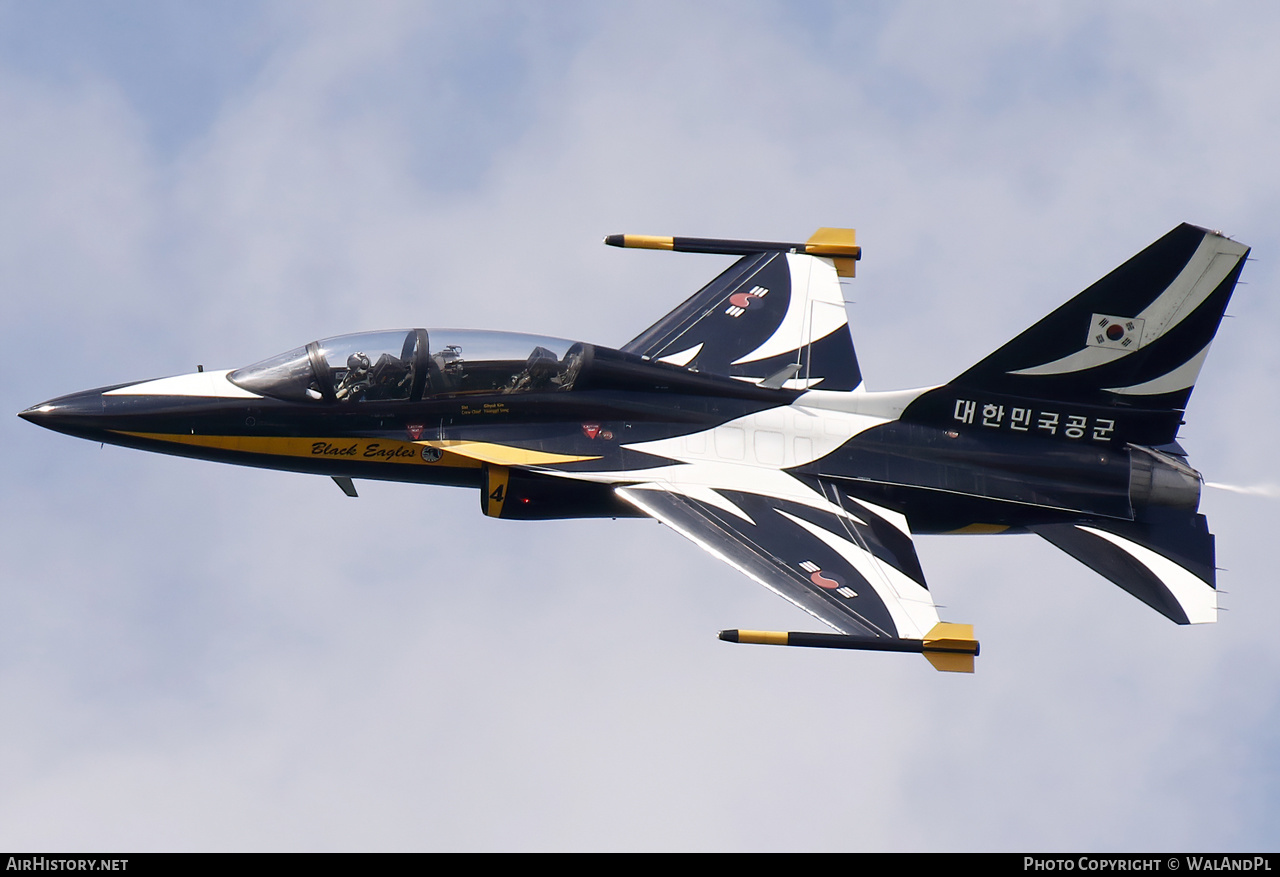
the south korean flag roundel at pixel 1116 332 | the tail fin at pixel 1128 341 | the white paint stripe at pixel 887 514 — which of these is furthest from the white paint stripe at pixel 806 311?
the south korean flag roundel at pixel 1116 332

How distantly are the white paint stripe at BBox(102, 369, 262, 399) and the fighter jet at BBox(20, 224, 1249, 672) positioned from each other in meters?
0.04

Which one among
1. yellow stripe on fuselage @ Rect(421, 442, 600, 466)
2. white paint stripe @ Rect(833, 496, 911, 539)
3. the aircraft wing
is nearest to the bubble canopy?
yellow stripe on fuselage @ Rect(421, 442, 600, 466)

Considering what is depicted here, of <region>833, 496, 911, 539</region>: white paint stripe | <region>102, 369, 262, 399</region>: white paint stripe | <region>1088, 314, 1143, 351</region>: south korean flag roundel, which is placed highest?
<region>1088, 314, 1143, 351</region>: south korean flag roundel

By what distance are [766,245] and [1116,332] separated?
6010 mm

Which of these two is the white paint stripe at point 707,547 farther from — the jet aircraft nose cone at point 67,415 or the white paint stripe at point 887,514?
the jet aircraft nose cone at point 67,415

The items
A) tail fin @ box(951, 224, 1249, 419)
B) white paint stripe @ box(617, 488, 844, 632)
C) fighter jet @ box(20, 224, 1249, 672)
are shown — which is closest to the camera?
white paint stripe @ box(617, 488, 844, 632)

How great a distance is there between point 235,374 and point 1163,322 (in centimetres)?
1276

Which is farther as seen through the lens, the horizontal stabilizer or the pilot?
the pilot

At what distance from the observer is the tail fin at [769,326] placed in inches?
1026

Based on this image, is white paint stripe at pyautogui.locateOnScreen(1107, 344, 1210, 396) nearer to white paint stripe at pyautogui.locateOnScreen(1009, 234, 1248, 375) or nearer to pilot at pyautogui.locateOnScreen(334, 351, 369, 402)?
white paint stripe at pyautogui.locateOnScreen(1009, 234, 1248, 375)

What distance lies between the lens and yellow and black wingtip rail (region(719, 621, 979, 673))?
21875 millimetres

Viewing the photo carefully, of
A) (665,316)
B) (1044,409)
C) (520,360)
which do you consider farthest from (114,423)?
(1044,409)

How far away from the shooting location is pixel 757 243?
28.0 metres

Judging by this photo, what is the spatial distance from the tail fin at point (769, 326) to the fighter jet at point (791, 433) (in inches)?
36.8
